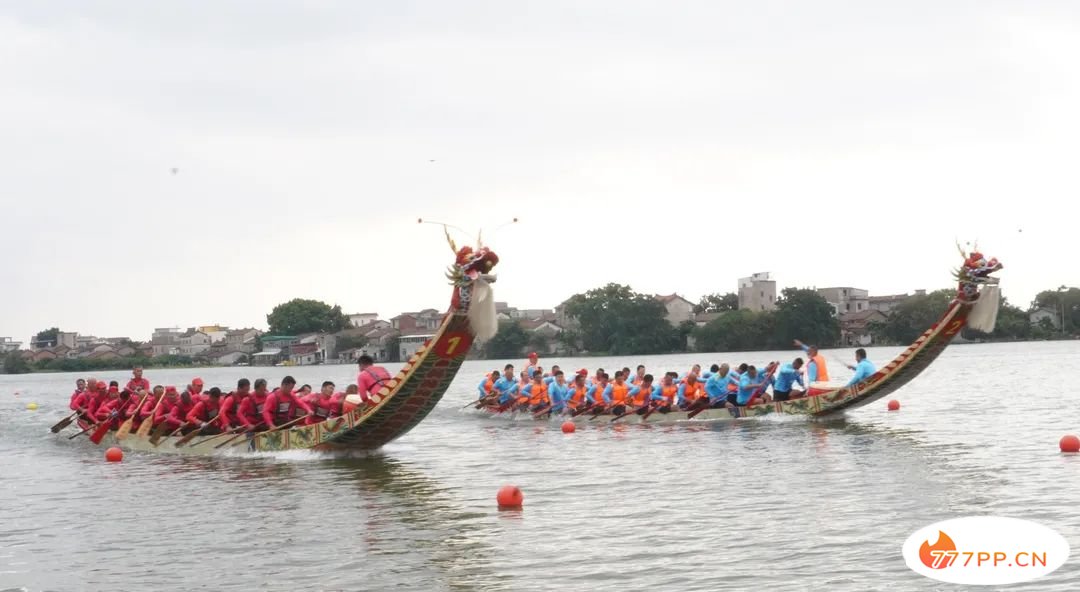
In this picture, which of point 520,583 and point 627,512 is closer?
point 520,583

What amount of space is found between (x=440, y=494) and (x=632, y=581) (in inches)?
255

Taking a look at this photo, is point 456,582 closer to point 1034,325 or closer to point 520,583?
point 520,583

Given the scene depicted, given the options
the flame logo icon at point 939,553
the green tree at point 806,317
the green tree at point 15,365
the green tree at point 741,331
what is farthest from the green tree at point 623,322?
the flame logo icon at point 939,553

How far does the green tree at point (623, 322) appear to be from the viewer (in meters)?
105

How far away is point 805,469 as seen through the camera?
1766cm

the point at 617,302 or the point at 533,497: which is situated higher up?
the point at 617,302

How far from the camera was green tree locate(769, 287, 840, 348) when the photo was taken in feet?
314

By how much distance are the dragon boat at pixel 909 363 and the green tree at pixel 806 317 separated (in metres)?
70.8

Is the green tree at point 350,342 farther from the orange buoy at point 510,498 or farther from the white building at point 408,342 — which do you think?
the orange buoy at point 510,498

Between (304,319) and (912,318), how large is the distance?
75599 millimetres

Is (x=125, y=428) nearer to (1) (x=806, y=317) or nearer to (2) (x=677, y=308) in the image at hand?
(1) (x=806, y=317)

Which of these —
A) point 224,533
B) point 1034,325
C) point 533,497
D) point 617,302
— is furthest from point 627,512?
point 1034,325

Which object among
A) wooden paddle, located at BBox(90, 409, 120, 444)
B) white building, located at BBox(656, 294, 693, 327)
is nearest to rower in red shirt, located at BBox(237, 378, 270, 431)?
wooden paddle, located at BBox(90, 409, 120, 444)

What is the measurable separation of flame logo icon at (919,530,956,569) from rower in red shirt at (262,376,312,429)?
1268cm
